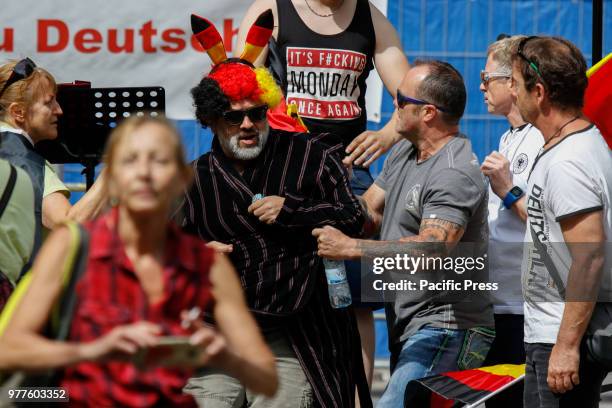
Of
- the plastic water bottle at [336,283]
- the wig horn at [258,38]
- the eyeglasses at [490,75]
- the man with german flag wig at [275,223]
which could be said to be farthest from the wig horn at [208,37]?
the eyeglasses at [490,75]

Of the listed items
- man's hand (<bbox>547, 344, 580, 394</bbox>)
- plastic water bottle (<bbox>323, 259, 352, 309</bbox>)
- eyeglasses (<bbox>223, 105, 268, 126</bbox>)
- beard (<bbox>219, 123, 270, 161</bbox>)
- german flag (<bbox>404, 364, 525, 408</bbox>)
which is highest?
eyeglasses (<bbox>223, 105, 268, 126</bbox>)

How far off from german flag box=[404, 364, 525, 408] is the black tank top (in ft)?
4.56

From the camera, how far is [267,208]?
4168 mm

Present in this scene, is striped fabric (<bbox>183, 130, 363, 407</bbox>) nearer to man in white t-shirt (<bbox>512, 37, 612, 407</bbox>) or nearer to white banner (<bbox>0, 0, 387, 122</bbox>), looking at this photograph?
man in white t-shirt (<bbox>512, 37, 612, 407</bbox>)

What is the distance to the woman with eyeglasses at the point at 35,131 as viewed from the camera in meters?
4.13

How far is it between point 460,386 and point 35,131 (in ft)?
6.22

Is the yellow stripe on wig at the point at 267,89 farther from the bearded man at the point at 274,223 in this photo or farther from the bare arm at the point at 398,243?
the bare arm at the point at 398,243

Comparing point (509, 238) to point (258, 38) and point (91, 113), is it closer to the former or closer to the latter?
point (258, 38)

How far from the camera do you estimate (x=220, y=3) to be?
629cm

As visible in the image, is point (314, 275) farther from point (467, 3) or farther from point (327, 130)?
point (467, 3)

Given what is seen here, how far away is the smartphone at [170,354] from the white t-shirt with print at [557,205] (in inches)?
68.6

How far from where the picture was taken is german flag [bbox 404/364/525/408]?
162 inches

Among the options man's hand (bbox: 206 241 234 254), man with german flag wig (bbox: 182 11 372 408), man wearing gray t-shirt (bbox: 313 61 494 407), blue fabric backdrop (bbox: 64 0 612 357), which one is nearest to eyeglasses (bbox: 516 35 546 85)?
man wearing gray t-shirt (bbox: 313 61 494 407)

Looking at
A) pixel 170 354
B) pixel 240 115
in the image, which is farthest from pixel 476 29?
pixel 170 354
